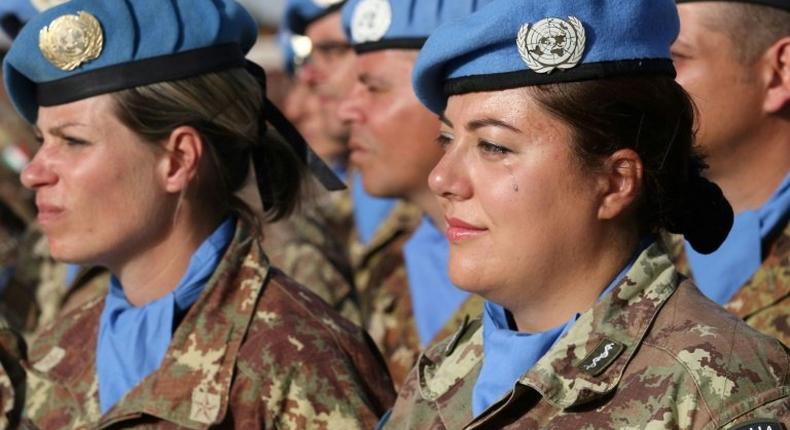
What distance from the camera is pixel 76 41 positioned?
434 cm

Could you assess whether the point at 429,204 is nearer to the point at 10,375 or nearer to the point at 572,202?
the point at 10,375

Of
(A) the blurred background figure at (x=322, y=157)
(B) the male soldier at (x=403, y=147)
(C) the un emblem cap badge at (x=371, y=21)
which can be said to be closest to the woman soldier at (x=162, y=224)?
(A) the blurred background figure at (x=322, y=157)

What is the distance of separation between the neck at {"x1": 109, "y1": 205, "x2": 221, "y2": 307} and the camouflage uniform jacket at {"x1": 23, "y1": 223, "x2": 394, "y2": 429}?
0.14m

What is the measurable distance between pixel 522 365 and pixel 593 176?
0.44 m

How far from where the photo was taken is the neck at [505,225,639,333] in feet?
11.0

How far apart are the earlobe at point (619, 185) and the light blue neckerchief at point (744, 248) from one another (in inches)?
56.5

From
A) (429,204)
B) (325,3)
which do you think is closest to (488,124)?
(429,204)

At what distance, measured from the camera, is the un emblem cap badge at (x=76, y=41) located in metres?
4.33

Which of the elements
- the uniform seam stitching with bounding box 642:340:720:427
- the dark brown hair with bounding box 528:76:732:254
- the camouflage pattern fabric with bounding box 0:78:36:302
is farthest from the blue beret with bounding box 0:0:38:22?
the uniform seam stitching with bounding box 642:340:720:427

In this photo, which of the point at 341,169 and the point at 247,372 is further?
the point at 341,169

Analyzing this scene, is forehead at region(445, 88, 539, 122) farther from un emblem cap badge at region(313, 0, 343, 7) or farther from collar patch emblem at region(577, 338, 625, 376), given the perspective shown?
un emblem cap badge at region(313, 0, 343, 7)

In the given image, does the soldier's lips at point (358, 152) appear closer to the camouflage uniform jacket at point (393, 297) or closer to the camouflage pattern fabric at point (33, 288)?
the camouflage uniform jacket at point (393, 297)

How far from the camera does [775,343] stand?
315 cm

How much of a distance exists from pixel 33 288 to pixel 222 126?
303cm
